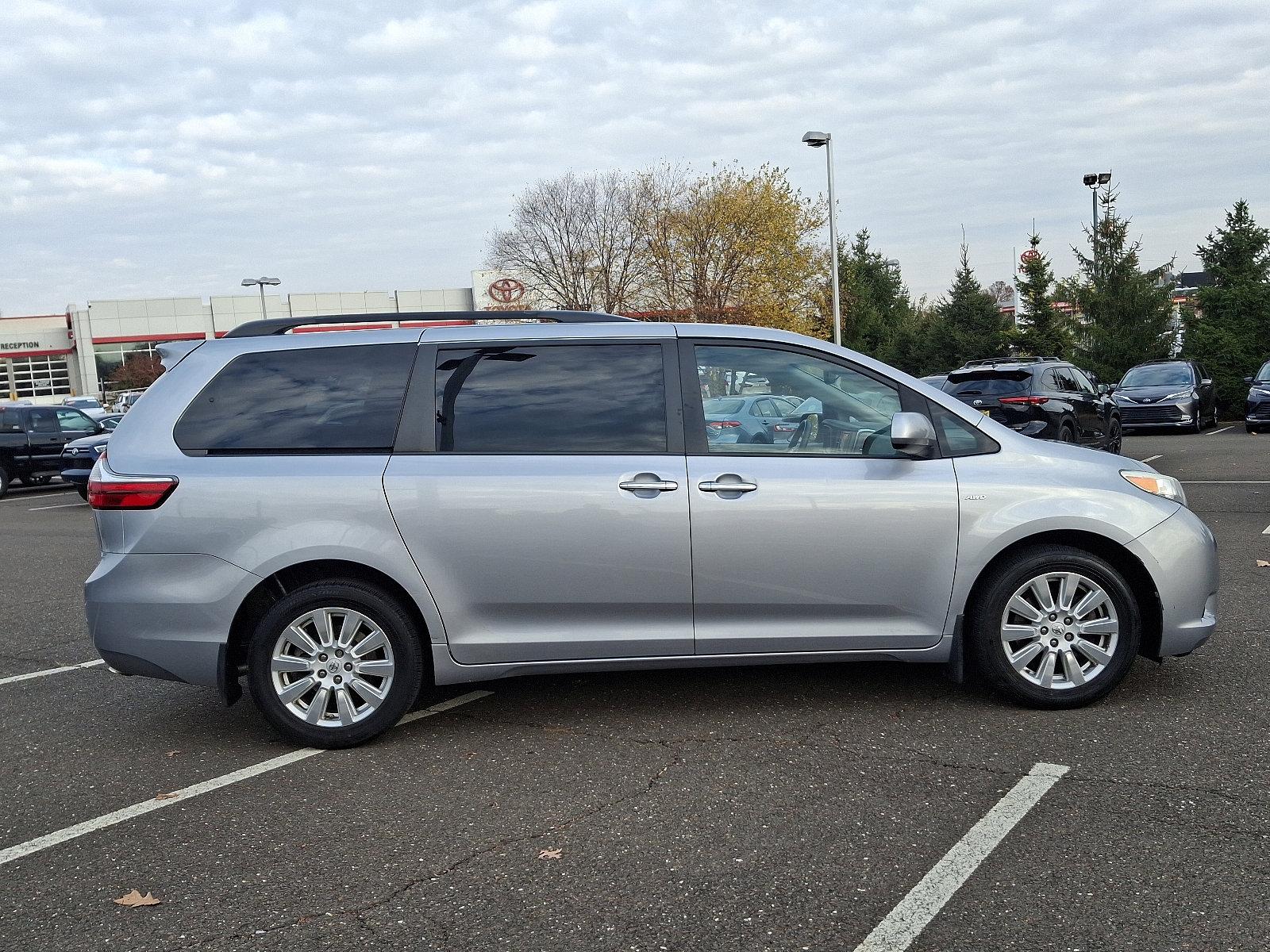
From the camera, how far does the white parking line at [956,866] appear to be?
3.14m

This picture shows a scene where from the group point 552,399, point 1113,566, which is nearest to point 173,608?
point 552,399

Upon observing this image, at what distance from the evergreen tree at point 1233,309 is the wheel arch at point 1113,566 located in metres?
26.4

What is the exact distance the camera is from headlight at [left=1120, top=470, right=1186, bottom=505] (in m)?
5.17

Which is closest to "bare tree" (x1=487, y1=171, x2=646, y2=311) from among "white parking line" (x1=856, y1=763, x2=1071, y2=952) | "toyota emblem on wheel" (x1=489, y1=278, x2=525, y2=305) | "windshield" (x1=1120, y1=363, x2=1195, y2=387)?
"toyota emblem on wheel" (x1=489, y1=278, x2=525, y2=305)

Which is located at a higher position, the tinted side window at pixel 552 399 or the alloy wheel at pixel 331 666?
the tinted side window at pixel 552 399

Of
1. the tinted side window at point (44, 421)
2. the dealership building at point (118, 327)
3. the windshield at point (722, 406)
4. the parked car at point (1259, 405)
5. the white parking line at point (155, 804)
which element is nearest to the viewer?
the white parking line at point (155, 804)

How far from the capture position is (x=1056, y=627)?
16.4 ft

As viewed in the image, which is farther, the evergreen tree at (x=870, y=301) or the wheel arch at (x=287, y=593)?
the evergreen tree at (x=870, y=301)

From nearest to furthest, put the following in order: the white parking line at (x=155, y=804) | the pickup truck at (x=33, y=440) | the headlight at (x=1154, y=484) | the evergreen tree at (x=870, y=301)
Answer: the white parking line at (x=155, y=804) → the headlight at (x=1154, y=484) → the pickup truck at (x=33, y=440) → the evergreen tree at (x=870, y=301)

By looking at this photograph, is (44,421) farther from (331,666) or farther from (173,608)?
(331,666)

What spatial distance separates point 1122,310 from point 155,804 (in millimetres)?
32059

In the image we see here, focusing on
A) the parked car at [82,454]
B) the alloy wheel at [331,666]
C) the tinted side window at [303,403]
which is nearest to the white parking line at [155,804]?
the alloy wheel at [331,666]

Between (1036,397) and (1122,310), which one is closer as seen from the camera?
(1036,397)

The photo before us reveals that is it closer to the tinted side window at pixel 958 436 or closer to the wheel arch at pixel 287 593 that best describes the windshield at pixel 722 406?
the tinted side window at pixel 958 436
